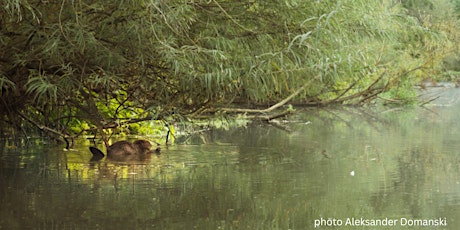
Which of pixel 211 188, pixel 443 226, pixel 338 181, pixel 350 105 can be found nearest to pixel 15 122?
pixel 211 188

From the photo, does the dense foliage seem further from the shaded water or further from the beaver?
the beaver

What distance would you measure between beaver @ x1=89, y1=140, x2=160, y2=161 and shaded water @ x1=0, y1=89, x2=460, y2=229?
0.59 feet

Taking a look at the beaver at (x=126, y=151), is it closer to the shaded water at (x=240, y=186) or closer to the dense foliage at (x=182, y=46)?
the shaded water at (x=240, y=186)

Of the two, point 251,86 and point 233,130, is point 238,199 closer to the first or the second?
point 251,86

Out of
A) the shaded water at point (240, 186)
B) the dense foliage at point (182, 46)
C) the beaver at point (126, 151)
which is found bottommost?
the shaded water at point (240, 186)

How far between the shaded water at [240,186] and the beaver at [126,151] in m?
0.18

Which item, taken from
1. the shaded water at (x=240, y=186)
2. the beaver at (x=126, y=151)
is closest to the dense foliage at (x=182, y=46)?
the shaded water at (x=240, y=186)

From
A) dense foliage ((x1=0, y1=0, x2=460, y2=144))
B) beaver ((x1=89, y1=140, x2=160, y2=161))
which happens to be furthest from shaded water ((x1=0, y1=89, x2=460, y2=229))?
dense foliage ((x1=0, y1=0, x2=460, y2=144))

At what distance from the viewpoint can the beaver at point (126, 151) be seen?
29.1 ft

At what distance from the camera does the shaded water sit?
18.4 ft

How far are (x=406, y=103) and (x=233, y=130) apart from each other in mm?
10186

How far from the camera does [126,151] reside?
29.8 ft

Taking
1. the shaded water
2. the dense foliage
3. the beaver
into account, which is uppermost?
the dense foliage

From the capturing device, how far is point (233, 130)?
1295cm
